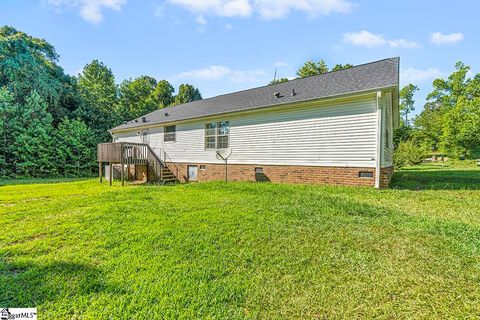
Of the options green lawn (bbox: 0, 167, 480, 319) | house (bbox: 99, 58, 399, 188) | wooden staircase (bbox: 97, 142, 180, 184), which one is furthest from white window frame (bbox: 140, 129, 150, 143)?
green lawn (bbox: 0, 167, 480, 319)

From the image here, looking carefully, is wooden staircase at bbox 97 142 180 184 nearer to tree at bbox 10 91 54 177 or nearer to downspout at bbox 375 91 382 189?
tree at bbox 10 91 54 177

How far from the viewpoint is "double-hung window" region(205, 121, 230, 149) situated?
11.8 metres

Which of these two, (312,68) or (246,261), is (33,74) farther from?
(312,68)

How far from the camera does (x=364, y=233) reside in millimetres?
3941

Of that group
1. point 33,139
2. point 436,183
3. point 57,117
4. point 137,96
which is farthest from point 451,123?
point 137,96

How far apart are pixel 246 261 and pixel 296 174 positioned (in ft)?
21.3

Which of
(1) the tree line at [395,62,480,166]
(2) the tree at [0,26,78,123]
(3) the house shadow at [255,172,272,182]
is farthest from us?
(1) the tree line at [395,62,480,166]

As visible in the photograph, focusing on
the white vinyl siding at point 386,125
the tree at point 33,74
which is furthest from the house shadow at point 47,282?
the tree at point 33,74

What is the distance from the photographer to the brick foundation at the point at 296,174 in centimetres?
775

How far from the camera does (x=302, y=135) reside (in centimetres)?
908

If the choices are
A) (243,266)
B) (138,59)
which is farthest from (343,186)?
(138,59)
